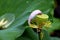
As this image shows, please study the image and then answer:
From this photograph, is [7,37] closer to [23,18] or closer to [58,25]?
[23,18]

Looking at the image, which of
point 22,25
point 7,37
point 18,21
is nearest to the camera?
point 7,37

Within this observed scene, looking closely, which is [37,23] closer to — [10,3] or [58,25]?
[10,3]

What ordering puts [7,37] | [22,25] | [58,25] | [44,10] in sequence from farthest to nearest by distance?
[58,25] < [44,10] < [22,25] < [7,37]

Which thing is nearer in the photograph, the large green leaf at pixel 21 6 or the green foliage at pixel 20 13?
the green foliage at pixel 20 13

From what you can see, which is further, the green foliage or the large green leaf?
the large green leaf

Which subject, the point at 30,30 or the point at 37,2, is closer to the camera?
the point at 30,30

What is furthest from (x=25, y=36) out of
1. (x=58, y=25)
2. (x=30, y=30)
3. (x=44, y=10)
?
(x=58, y=25)

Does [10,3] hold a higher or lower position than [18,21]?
higher

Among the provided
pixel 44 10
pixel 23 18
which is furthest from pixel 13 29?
pixel 44 10

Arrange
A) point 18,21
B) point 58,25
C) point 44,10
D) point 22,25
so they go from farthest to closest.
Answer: point 58,25 < point 44,10 < point 18,21 < point 22,25
